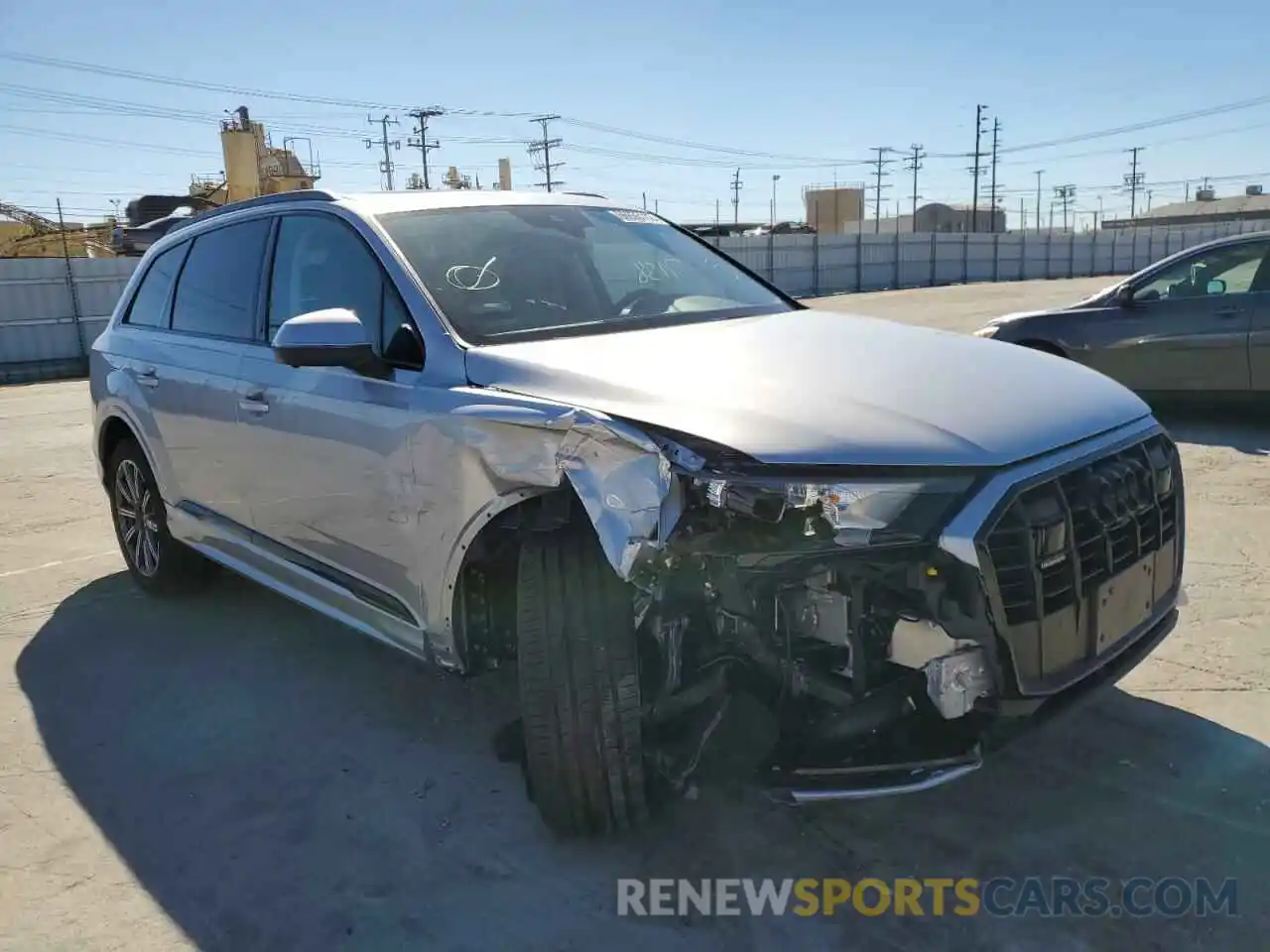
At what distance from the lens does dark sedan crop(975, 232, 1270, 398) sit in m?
7.33

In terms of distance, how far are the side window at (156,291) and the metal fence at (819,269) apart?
110 inches

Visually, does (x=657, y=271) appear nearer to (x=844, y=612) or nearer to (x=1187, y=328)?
(x=844, y=612)

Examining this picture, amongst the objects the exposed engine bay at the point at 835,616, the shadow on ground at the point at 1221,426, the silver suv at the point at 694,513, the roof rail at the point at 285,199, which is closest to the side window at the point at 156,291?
the roof rail at the point at 285,199

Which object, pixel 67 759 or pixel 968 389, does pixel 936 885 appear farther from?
pixel 67 759

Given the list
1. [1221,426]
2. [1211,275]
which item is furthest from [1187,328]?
[1221,426]

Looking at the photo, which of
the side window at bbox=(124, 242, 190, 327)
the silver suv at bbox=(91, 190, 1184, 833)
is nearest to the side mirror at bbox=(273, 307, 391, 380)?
the silver suv at bbox=(91, 190, 1184, 833)

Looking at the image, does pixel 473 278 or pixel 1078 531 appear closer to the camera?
pixel 1078 531

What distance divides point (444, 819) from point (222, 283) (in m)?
2.56

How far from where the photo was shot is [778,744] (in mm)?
2432

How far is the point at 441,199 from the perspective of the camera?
3.74 m

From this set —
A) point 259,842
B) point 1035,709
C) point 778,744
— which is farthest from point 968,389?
point 259,842

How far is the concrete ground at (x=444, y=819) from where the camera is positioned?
96.8 inches

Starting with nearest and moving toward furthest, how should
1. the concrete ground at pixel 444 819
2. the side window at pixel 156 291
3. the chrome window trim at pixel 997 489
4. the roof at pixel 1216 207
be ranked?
the chrome window trim at pixel 997 489 → the concrete ground at pixel 444 819 → the side window at pixel 156 291 → the roof at pixel 1216 207

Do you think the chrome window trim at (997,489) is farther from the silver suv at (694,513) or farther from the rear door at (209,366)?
the rear door at (209,366)
